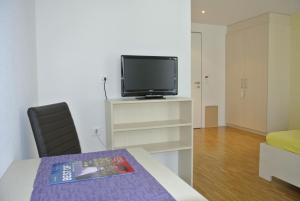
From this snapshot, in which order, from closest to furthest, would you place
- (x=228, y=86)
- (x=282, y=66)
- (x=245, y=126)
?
(x=282, y=66), (x=245, y=126), (x=228, y=86)

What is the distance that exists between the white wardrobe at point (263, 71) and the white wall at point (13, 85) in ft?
15.1

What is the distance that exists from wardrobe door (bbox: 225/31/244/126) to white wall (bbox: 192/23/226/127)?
0.14 meters

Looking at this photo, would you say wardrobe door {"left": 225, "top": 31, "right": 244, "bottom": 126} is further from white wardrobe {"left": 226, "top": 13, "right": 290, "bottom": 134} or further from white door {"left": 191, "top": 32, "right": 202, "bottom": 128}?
white door {"left": 191, "top": 32, "right": 202, "bottom": 128}

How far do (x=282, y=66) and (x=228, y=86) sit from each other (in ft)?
4.46

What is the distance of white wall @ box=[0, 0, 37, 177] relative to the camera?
4.13ft

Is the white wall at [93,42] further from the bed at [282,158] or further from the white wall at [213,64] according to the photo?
the white wall at [213,64]

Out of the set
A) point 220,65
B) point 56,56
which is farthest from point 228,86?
point 56,56

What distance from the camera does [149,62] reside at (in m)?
2.77

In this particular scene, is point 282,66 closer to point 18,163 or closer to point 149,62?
point 149,62

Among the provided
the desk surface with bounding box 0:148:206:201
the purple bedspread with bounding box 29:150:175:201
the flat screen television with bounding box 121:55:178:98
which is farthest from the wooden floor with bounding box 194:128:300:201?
the purple bedspread with bounding box 29:150:175:201

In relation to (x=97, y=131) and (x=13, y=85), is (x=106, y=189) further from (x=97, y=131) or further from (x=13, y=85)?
(x=97, y=131)

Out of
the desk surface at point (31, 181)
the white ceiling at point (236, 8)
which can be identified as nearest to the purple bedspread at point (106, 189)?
the desk surface at point (31, 181)

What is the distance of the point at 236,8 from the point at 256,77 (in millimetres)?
1543

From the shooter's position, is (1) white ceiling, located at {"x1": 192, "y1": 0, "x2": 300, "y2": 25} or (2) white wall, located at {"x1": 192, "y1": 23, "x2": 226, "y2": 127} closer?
(1) white ceiling, located at {"x1": 192, "y1": 0, "x2": 300, "y2": 25}
